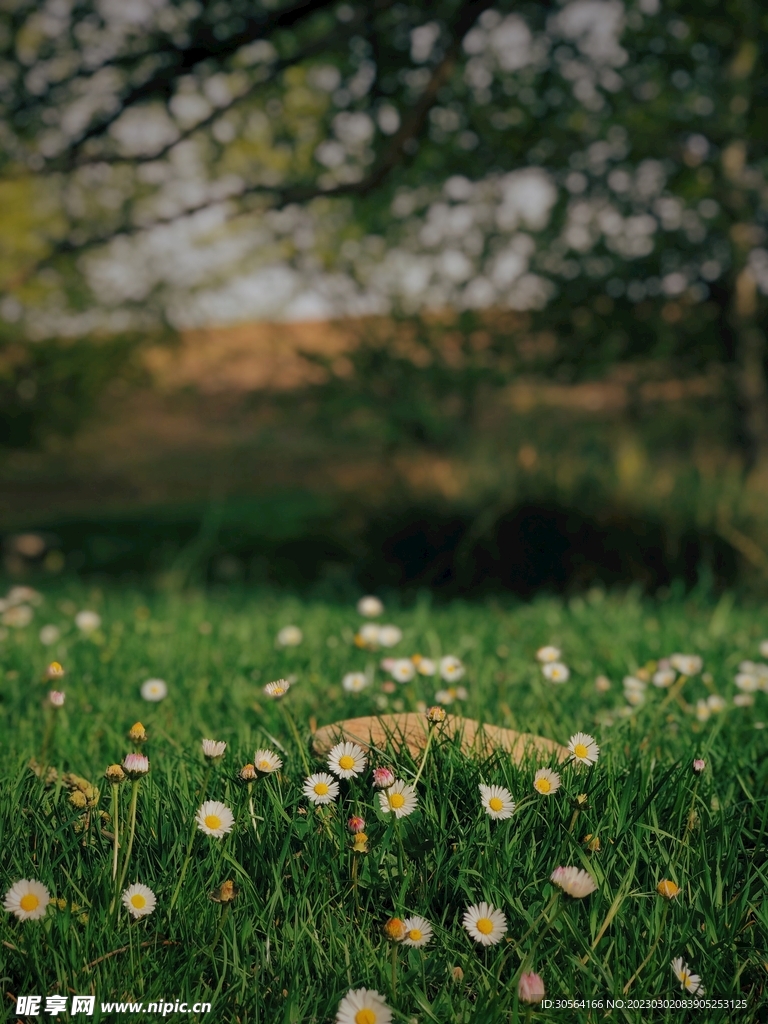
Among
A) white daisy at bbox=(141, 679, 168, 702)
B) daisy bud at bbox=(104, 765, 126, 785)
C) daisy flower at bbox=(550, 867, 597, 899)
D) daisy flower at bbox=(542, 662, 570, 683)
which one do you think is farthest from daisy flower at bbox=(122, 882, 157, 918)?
daisy flower at bbox=(542, 662, 570, 683)

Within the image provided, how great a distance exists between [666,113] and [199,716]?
18.8 ft

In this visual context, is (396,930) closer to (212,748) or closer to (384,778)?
(384,778)

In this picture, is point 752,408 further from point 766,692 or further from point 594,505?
point 766,692

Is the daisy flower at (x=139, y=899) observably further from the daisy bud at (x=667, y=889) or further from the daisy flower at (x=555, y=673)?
the daisy flower at (x=555, y=673)

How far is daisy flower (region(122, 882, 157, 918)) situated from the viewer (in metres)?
1.31

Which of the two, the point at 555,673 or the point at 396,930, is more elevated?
the point at 396,930

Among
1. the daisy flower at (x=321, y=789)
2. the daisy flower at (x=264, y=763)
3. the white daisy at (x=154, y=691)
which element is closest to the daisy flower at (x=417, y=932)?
the daisy flower at (x=321, y=789)

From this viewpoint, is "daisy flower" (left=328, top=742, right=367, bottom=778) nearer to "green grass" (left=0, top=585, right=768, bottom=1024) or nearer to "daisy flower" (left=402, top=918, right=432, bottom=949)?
"green grass" (left=0, top=585, right=768, bottom=1024)

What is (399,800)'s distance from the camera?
147 centimetres

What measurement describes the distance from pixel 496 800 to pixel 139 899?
2.11ft

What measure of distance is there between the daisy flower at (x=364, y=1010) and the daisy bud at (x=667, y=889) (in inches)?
20.8

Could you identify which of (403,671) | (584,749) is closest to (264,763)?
(584,749)

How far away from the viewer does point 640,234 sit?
23.5 ft

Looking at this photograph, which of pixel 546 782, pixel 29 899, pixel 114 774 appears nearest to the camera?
pixel 29 899
